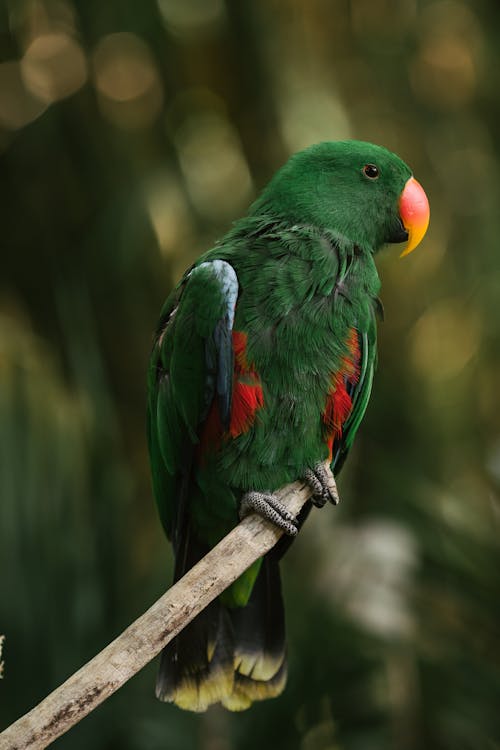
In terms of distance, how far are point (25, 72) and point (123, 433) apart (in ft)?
6.33

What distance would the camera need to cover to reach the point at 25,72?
15.4ft

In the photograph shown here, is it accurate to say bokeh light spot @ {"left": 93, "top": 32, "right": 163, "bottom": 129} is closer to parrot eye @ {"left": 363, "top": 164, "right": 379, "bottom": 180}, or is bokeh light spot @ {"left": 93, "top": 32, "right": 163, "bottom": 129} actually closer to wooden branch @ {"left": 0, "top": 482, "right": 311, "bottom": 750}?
Answer: parrot eye @ {"left": 363, "top": 164, "right": 379, "bottom": 180}

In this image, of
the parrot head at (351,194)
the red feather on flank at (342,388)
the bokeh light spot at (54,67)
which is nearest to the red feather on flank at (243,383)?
the red feather on flank at (342,388)

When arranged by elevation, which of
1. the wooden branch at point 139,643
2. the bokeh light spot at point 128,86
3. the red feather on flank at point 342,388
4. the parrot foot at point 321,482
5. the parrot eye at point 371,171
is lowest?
the parrot foot at point 321,482

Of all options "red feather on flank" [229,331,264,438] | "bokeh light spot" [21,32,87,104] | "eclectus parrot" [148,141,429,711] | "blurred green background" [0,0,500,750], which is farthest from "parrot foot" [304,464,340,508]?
"bokeh light spot" [21,32,87,104]

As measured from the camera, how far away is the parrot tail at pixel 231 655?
2.43m

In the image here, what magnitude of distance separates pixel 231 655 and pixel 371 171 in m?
1.35

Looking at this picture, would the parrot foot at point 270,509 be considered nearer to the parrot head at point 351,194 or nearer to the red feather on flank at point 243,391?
the red feather on flank at point 243,391

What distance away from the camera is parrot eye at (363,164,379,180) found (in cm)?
241

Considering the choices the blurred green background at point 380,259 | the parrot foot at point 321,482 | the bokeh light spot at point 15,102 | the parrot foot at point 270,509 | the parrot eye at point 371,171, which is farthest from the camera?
the bokeh light spot at point 15,102

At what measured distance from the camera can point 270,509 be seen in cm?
219

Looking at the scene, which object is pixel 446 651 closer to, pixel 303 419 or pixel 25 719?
pixel 303 419

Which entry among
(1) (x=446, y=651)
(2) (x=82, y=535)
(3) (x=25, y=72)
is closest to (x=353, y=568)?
(1) (x=446, y=651)

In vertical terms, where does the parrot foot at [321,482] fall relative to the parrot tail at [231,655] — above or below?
above
